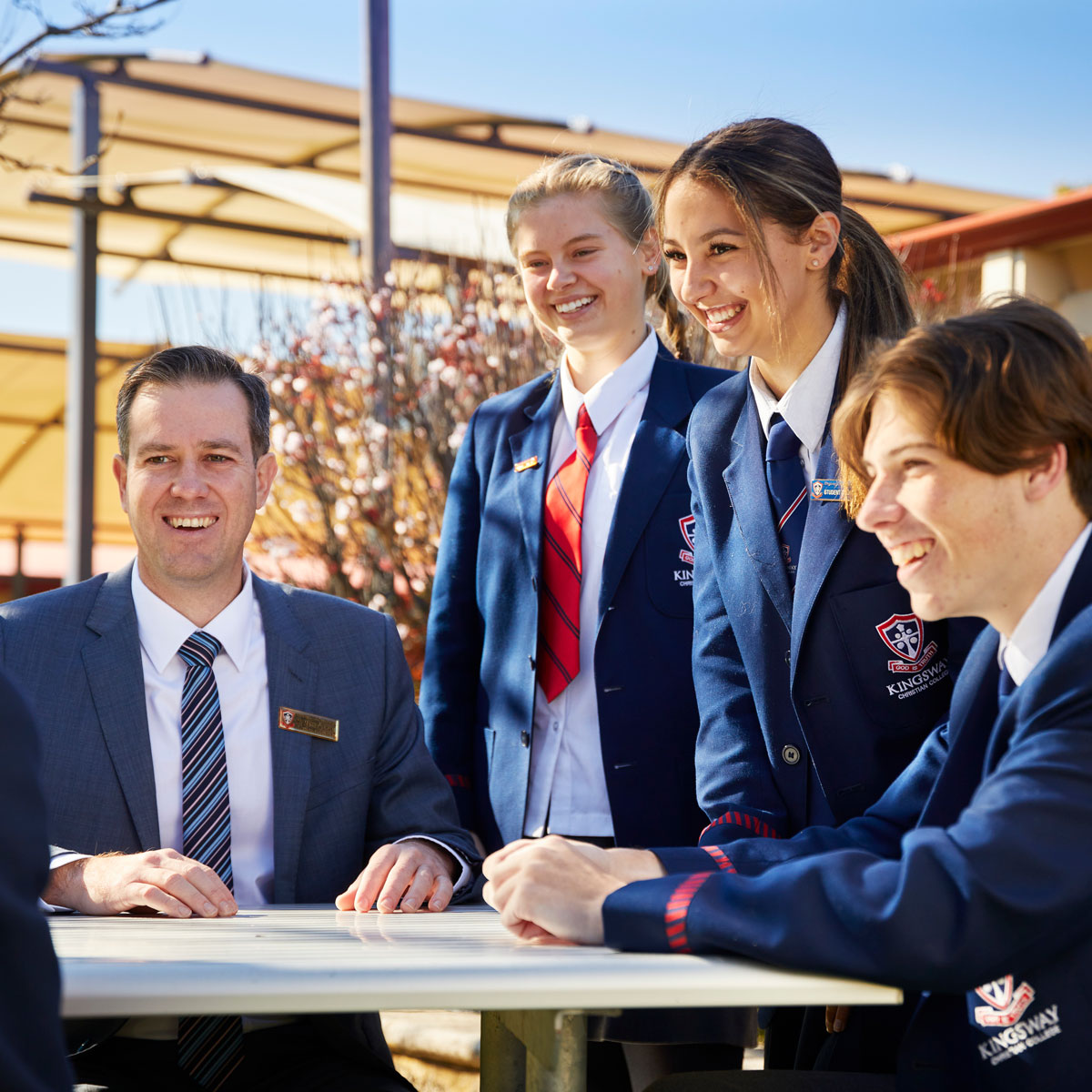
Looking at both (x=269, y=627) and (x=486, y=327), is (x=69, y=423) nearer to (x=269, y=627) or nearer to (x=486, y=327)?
(x=486, y=327)

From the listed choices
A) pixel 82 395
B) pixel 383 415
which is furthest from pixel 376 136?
pixel 82 395

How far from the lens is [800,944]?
1653 millimetres

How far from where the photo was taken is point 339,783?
2803mm

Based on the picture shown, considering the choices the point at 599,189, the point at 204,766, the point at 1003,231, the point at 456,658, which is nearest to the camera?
the point at 204,766

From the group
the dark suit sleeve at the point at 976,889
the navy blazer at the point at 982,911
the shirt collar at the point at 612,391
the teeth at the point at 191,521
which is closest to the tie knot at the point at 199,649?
the teeth at the point at 191,521

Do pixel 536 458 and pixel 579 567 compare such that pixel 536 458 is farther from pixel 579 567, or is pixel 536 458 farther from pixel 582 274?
pixel 582 274

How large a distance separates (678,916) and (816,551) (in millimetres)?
856

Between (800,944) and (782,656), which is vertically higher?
(782,656)

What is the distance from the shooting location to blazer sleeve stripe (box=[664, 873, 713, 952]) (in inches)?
69.6

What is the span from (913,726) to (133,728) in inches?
55.2

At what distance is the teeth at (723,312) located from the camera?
2596 millimetres

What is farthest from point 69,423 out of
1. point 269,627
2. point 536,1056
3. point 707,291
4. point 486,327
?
point 536,1056

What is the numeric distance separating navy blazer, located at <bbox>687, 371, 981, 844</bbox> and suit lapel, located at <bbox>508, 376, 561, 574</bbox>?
621mm

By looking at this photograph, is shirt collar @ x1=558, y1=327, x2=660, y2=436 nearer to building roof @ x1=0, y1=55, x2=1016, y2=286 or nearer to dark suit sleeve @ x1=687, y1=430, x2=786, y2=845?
dark suit sleeve @ x1=687, y1=430, x2=786, y2=845
